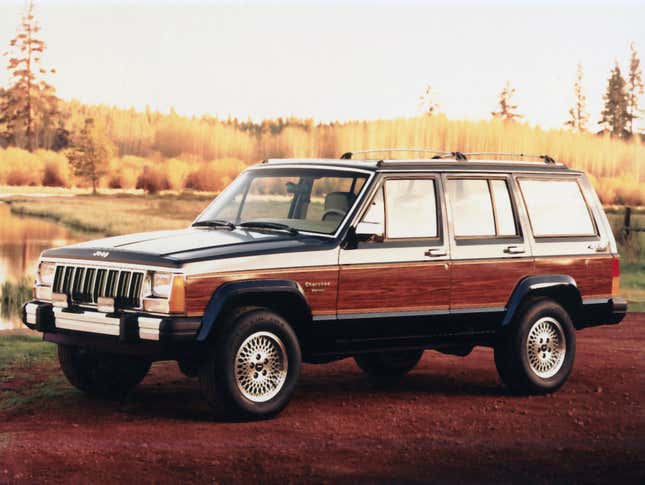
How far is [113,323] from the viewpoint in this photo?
34.4ft

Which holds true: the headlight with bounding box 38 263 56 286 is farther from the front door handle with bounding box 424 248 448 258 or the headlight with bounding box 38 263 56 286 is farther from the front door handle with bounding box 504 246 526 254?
the front door handle with bounding box 504 246 526 254

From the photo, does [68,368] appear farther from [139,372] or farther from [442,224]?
[442,224]

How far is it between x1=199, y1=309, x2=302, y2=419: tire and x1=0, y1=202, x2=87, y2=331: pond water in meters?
11.2

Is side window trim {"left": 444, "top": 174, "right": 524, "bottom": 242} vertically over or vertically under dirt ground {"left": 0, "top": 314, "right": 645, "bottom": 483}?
over

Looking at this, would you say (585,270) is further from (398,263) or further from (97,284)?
(97,284)

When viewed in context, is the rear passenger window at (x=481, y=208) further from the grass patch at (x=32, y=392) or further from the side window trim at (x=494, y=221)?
the grass patch at (x=32, y=392)

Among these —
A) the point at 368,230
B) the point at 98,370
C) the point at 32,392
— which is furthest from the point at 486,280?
the point at 32,392

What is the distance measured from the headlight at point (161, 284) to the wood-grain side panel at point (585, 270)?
4.03 metres

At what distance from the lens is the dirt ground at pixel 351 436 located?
29.1 ft

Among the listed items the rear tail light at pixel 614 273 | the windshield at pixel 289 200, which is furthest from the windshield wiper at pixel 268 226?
the rear tail light at pixel 614 273

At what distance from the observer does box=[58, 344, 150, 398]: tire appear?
11.9 metres

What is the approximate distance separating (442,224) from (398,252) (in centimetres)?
63

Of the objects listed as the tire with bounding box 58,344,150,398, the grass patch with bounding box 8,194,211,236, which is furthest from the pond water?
the tire with bounding box 58,344,150,398

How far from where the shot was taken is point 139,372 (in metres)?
12.2
